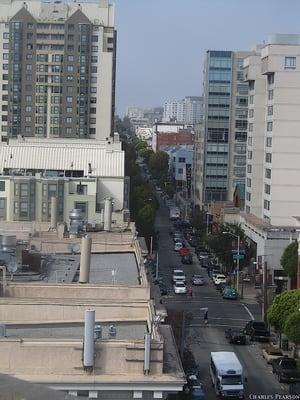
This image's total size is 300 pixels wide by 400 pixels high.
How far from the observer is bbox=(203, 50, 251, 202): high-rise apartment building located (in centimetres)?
6731

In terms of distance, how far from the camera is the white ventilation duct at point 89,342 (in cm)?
985

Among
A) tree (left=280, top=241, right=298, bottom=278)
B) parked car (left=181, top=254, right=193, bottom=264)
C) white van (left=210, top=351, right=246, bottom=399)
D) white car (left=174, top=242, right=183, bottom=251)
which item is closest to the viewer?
white van (left=210, top=351, right=246, bottom=399)

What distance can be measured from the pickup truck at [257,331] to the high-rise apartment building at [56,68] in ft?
121

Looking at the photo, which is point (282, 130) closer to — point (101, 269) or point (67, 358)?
point (101, 269)

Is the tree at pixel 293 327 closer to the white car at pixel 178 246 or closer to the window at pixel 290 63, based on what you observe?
the window at pixel 290 63

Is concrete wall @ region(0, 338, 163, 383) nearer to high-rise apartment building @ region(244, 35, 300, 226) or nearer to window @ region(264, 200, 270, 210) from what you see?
high-rise apartment building @ region(244, 35, 300, 226)

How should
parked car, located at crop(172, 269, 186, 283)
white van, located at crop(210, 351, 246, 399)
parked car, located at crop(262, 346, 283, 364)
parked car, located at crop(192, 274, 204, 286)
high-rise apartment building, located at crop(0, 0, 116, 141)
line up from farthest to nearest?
1. high-rise apartment building, located at crop(0, 0, 116, 141)
2. parked car, located at crop(192, 274, 204, 286)
3. parked car, located at crop(172, 269, 186, 283)
4. parked car, located at crop(262, 346, 283, 364)
5. white van, located at crop(210, 351, 246, 399)

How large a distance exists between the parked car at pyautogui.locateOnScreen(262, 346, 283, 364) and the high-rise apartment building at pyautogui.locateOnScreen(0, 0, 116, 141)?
131 feet

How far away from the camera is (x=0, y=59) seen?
66562 mm

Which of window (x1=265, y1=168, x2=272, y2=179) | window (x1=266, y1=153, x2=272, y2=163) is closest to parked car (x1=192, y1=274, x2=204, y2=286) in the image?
window (x1=265, y1=168, x2=272, y2=179)

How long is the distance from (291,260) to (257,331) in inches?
308

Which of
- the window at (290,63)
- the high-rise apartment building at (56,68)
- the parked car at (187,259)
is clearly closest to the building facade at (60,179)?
the parked car at (187,259)

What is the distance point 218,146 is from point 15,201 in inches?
1179

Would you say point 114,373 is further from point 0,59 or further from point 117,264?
point 0,59
